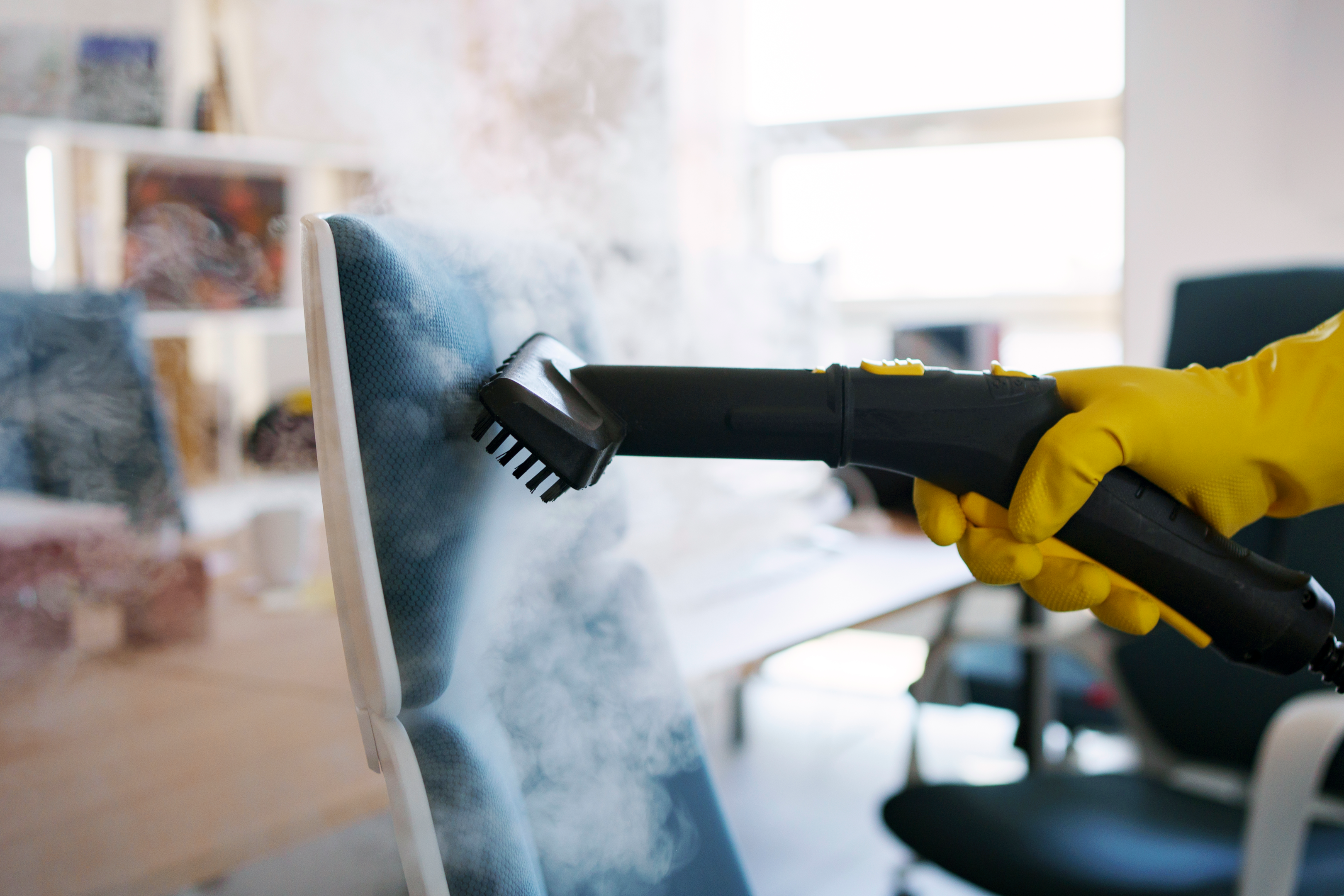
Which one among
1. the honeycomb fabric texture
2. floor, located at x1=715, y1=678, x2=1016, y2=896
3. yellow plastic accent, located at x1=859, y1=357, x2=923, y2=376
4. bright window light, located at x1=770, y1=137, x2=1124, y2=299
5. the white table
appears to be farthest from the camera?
bright window light, located at x1=770, y1=137, x2=1124, y2=299

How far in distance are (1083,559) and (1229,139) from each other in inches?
85.9

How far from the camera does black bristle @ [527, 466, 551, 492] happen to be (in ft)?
1.52

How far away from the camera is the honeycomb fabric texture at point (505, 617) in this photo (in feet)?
1.42

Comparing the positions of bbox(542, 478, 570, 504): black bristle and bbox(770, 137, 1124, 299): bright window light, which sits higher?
bbox(770, 137, 1124, 299): bright window light

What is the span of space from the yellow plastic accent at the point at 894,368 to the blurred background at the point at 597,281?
30cm

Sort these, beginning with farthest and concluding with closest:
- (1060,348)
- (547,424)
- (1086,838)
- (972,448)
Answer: (1060,348), (1086,838), (972,448), (547,424)

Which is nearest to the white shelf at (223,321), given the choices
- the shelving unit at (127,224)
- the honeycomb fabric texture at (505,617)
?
the shelving unit at (127,224)


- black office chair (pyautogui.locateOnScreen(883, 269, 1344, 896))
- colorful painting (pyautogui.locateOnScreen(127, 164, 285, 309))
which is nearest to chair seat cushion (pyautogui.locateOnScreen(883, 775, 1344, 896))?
black office chair (pyautogui.locateOnScreen(883, 269, 1344, 896))

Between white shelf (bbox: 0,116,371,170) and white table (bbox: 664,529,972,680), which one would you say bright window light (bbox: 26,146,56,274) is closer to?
white shelf (bbox: 0,116,371,170)

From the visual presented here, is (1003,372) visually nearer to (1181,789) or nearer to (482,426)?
(482,426)

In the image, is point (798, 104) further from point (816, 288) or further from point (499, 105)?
point (499, 105)

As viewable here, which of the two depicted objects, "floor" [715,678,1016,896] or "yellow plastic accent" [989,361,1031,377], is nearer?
"yellow plastic accent" [989,361,1031,377]

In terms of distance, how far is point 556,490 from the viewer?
48 cm

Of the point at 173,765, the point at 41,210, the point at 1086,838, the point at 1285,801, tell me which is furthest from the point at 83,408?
the point at 1285,801
